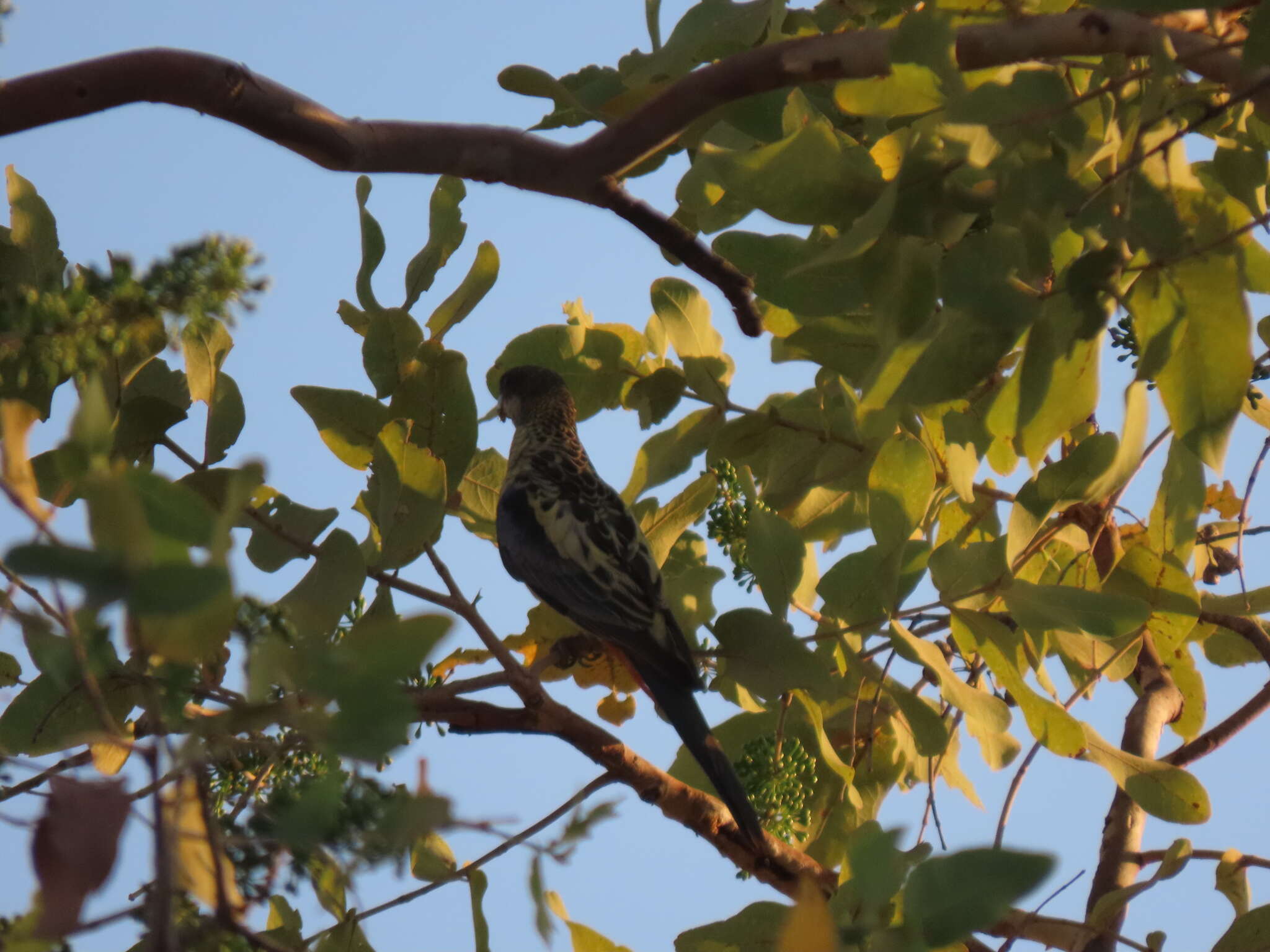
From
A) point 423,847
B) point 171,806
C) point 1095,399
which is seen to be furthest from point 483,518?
point 171,806

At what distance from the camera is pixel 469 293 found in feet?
7.45

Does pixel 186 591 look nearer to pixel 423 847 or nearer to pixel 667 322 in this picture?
pixel 423 847

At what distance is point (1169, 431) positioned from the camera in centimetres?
208

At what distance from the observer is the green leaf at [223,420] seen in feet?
6.86

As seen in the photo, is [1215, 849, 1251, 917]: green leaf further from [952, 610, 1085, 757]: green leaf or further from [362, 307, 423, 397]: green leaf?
[362, 307, 423, 397]: green leaf

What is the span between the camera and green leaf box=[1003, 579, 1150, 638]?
1.72 meters

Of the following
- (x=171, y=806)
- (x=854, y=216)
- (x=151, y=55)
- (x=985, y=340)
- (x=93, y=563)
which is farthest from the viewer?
(x=151, y=55)

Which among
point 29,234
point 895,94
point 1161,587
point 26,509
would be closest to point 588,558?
point 1161,587

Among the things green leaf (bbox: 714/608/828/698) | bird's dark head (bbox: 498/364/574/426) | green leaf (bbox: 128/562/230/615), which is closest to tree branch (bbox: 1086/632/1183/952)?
green leaf (bbox: 714/608/828/698)

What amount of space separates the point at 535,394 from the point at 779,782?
101 inches

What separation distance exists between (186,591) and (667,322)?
1831mm

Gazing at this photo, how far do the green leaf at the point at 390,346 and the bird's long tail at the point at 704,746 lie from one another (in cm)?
100

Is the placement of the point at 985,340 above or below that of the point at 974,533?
below

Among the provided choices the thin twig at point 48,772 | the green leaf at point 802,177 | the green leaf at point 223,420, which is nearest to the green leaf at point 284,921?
the thin twig at point 48,772
